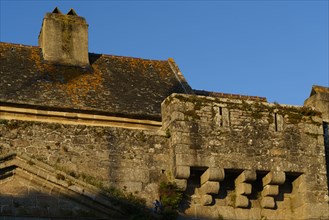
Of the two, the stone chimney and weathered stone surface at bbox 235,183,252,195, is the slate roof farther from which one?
weathered stone surface at bbox 235,183,252,195

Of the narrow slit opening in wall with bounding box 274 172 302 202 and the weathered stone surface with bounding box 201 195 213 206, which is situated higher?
the narrow slit opening in wall with bounding box 274 172 302 202

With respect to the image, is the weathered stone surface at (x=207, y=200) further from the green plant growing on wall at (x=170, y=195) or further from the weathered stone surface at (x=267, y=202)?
the weathered stone surface at (x=267, y=202)

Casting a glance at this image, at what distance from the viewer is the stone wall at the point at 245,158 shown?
1407cm

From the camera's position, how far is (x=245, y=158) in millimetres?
14312

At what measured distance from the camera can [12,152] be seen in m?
13.3

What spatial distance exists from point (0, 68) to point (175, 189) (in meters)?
8.57

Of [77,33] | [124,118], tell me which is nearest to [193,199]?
[124,118]

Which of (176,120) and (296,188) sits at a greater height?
(176,120)

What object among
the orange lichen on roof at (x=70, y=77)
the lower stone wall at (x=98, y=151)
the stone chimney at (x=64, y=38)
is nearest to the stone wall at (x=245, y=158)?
the lower stone wall at (x=98, y=151)

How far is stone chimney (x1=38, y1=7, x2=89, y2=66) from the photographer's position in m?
22.4

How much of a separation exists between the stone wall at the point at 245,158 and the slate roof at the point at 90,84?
5754 mm

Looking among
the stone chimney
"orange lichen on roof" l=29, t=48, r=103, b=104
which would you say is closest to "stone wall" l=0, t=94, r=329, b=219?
"orange lichen on roof" l=29, t=48, r=103, b=104

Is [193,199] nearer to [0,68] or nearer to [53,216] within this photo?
[53,216]

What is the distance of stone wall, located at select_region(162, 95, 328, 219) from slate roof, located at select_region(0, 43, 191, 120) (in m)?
5.75
